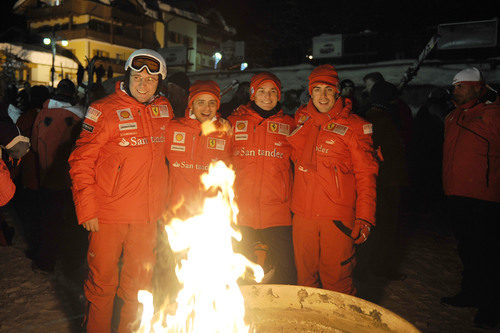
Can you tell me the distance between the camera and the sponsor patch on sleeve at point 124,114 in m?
3.27

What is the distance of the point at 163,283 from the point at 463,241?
3.54 metres

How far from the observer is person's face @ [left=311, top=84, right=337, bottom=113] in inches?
140

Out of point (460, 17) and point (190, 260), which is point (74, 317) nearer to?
point (190, 260)

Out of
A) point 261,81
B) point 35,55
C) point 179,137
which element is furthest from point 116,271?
point 35,55

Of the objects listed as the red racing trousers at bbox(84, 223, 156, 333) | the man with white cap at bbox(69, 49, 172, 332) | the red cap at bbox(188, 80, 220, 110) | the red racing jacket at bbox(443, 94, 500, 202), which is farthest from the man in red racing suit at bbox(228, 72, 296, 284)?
the red racing jacket at bbox(443, 94, 500, 202)

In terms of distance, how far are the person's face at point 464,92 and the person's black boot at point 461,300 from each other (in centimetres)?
240

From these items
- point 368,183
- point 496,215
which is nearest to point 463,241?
point 496,215

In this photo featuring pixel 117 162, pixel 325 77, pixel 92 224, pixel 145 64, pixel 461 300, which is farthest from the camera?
pixel 461 300

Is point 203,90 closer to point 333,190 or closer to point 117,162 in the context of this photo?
point 117,162

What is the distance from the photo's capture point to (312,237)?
11.5 ft

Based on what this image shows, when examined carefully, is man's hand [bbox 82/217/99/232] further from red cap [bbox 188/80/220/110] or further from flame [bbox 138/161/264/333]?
red cap [bbox 188/80/220/110]

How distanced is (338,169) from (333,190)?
0.67 ft

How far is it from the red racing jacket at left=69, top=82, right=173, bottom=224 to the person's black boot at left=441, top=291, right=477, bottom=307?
12.6 feet

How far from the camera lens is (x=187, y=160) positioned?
3.69 m
